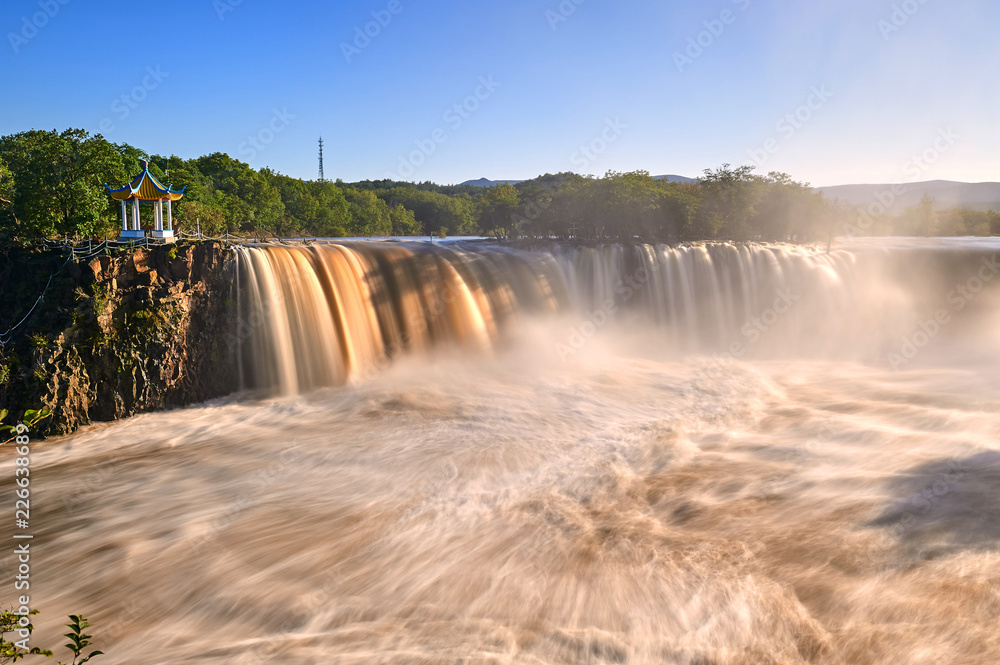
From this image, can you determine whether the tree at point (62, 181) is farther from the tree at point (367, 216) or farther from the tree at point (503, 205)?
the tree at point (367, 216)

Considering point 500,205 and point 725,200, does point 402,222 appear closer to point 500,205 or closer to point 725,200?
point 500,205

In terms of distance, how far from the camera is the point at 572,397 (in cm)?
1639

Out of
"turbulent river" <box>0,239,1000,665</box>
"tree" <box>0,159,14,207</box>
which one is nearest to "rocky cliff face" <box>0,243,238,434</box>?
"turbulent river" <box>0,239,1000,665</box>

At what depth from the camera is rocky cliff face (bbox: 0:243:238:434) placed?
13688 millimetres

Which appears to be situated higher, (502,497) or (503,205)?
(503,205)

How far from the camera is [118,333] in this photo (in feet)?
48.5

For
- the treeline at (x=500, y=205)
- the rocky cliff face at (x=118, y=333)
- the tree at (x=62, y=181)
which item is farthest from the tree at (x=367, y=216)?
the rocky cliff face at (x=118, y=333)

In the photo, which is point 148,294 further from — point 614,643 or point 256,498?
point 614,643

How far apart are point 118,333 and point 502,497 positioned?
37.5 ft

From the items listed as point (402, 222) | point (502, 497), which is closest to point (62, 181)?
point (502, 497)

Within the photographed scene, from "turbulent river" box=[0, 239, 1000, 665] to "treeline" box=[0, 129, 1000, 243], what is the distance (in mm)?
9851

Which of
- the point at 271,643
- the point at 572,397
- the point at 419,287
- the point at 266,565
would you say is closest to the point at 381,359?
the point at 419,287

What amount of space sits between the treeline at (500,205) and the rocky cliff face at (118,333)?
149 inches

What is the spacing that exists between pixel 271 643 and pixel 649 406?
37.5 ft
